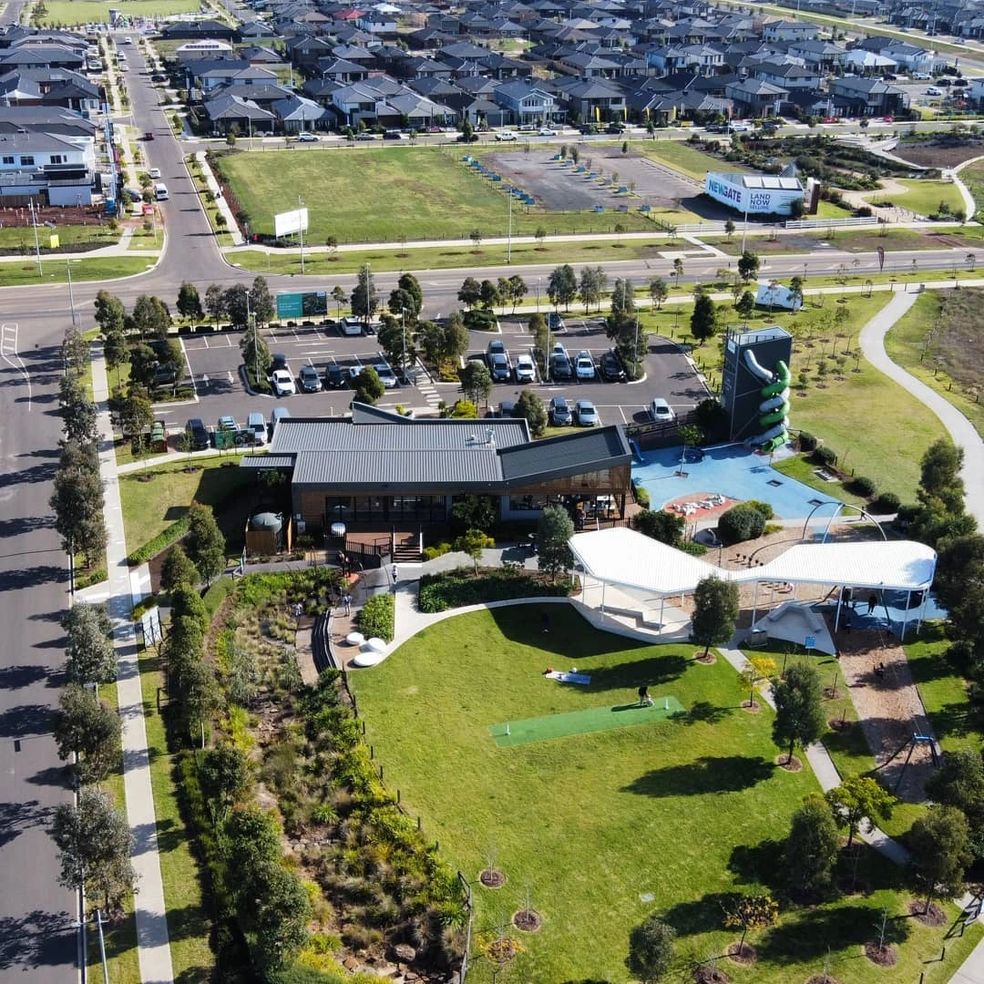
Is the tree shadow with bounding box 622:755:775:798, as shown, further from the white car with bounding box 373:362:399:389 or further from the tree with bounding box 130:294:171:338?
the tree with bounding box 130:294:171:338

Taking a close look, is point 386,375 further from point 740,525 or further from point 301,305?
point 740,525

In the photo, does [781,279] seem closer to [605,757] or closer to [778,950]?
[605,757]

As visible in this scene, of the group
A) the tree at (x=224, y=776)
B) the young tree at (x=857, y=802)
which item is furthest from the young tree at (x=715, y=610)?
the tree at (x=224, y=776)

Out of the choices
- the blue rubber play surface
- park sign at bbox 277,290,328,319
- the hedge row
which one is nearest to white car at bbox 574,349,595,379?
the blue rubber play surface

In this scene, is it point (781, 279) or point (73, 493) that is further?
point (781, 279)

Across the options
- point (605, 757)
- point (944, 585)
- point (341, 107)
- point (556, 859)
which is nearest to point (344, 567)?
point (605, 757)

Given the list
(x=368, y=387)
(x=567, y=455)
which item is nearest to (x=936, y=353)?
(x=567, y=455)
